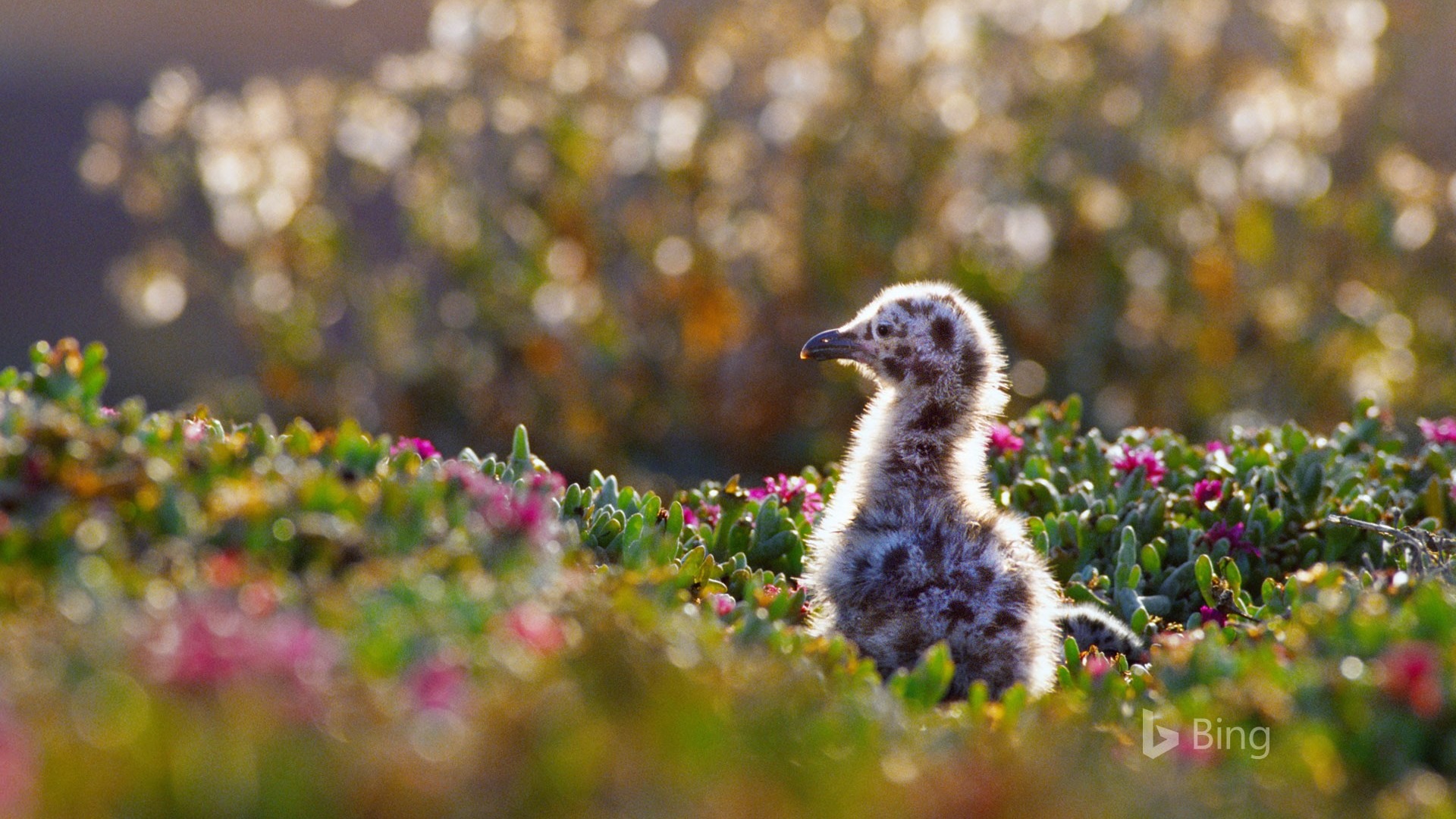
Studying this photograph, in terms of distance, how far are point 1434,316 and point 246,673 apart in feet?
35.3

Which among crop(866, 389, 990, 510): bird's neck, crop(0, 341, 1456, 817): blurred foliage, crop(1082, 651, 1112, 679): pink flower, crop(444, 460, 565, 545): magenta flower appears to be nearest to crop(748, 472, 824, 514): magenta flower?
crop(866, 389, 990, 510): bird's neck

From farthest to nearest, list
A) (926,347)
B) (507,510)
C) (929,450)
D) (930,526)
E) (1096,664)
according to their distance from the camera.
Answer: (926,347)
(929,450)
(930,526)
(1096,664)
(507,510)

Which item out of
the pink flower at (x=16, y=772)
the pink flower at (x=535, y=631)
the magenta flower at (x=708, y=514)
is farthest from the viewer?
the magenta flower at (x=708, y=514)

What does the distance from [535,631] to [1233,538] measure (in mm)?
3507

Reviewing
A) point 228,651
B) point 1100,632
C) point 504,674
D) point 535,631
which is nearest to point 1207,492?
point 1100,632

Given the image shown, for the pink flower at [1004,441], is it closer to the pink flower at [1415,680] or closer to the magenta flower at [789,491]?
the magenta flower at [789,491]

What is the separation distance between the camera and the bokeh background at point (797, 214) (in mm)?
10586

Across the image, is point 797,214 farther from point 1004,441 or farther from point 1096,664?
point 1096,664

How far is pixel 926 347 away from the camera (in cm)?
529

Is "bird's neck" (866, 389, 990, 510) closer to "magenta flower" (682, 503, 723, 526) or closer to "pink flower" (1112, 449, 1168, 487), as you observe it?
"magenta flower" (682, 503, 723, 526)

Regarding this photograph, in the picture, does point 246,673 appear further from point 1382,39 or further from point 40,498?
point 1382,39

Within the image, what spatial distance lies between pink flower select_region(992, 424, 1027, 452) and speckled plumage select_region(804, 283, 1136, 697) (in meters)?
0.81

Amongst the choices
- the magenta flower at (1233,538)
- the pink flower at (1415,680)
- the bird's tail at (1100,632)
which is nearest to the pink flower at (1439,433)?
the magenta flower at (1233,538)

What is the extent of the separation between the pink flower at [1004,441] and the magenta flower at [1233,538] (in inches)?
39.0
